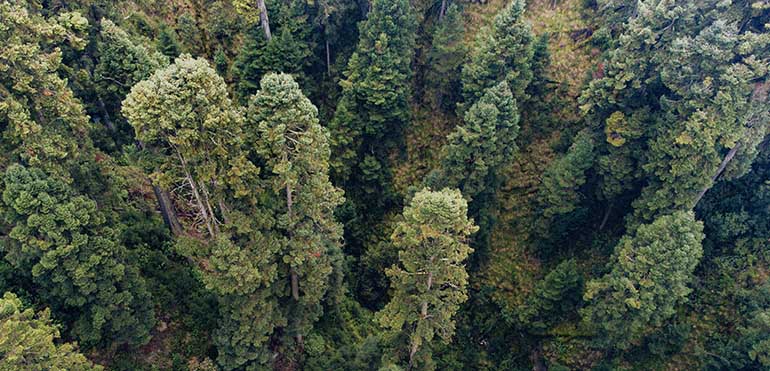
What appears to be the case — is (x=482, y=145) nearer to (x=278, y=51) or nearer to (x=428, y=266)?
(x=428, y=266)

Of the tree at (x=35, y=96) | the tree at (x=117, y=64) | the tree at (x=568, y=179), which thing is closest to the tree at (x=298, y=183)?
the tree at (x=35, y=96)

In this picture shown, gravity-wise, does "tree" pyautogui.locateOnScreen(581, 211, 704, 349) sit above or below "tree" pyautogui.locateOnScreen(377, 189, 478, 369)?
below

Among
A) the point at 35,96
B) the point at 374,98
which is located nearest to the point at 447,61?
the point at 374,98

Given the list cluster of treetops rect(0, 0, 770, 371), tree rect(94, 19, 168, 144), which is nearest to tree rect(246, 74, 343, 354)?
cluster of treetops rect(0, 0, 770, 371)

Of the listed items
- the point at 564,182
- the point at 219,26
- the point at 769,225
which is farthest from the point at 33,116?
the point at 769,225

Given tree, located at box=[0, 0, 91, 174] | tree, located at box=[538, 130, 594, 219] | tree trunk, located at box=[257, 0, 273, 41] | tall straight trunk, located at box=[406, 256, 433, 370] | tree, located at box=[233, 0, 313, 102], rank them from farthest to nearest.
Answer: tree, located at box=[233, 0, 313, 102] → tree trunk, located at box=[257, 0, 273, 41] → tree, located at box=[538, 130, 594, 219] → tall straight trunk, located at box=[406, 256, 433, 370] → tree, located at box=[0, 0, 91, 174]

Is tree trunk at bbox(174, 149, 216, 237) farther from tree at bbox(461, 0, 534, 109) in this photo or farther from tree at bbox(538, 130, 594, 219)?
tree at bbox(538, 130, 594, 219)
